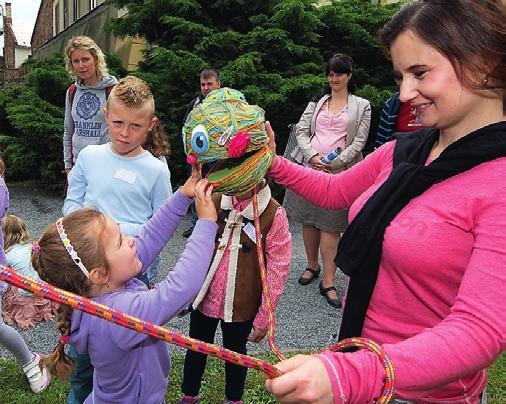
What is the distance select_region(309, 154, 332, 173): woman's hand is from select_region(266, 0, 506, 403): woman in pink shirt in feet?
9.50

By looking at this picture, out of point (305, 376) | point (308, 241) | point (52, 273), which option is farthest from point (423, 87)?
point (308, 241)

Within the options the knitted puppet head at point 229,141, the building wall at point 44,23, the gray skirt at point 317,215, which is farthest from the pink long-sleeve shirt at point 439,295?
the building wall at point 44,23

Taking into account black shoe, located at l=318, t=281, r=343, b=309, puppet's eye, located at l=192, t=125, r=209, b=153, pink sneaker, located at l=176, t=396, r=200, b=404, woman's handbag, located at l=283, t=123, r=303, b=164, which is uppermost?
puppet's eye, located at l=192, t=125, r=209, b=153

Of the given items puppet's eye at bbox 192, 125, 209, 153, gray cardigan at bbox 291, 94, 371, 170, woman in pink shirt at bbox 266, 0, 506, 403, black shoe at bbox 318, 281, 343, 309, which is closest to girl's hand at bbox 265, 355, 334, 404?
woman in pink shirt at bbox 266, 0, 506, 403

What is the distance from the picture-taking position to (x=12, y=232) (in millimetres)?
3852

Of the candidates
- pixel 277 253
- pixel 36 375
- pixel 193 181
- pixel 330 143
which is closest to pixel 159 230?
pixel 193 181

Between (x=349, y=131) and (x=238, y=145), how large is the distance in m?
2.89

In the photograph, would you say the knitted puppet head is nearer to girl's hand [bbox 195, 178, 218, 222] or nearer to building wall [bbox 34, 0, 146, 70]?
girl's hand [bbox 195, 178, 218, 222]

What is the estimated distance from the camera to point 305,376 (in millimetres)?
912

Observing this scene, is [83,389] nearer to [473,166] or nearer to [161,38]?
[473,166]

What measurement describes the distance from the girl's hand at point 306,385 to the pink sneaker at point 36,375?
7.90 feet

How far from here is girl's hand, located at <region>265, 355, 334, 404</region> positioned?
0.90 meters

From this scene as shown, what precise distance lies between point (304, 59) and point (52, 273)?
21.4 ft

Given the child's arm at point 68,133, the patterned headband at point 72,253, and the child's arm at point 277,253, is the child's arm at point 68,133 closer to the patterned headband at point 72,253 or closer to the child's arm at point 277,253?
the child's arm at point 277,253
